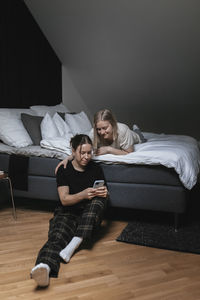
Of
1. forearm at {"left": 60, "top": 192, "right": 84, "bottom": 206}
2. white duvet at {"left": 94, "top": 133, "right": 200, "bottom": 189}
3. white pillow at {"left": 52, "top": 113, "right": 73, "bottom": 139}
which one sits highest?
white pillow at {"left": 52, "top": 113, "right": 73, "bottom": 139}

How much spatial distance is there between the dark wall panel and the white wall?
183 millimetres

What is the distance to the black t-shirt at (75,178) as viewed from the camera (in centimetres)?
242

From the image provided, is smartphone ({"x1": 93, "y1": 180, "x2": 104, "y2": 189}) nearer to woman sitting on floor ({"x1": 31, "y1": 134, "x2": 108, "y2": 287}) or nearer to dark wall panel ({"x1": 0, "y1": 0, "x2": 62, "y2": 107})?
woman sitting on floor ({"x1": 31, "y1": 134, "x2": 108, "y2": 287})

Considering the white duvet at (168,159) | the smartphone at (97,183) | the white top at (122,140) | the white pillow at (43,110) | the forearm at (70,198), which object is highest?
the white pillow at (43,110)

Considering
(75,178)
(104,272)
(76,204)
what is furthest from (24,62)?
(104,272)

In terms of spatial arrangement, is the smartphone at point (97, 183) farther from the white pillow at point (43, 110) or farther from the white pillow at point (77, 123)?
the white pillow at point (43, 110)

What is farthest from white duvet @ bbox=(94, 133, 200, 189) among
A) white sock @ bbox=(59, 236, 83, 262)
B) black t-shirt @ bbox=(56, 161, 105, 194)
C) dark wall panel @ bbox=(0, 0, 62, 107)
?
dark wall panel @ bbox=(0, 0, 62, 107)

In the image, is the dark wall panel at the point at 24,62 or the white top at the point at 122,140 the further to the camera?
the dark wall panel at the point at 24,62

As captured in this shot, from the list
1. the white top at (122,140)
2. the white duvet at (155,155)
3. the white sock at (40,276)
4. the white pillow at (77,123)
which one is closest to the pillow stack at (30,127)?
the white pillow at (77,123)

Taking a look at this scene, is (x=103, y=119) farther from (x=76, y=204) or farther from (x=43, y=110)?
(x=43, y=110)

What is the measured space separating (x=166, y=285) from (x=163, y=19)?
9.00 feet

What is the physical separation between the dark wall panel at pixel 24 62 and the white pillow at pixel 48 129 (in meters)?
0.72

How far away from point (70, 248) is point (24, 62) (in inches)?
113

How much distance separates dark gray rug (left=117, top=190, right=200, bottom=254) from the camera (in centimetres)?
231
